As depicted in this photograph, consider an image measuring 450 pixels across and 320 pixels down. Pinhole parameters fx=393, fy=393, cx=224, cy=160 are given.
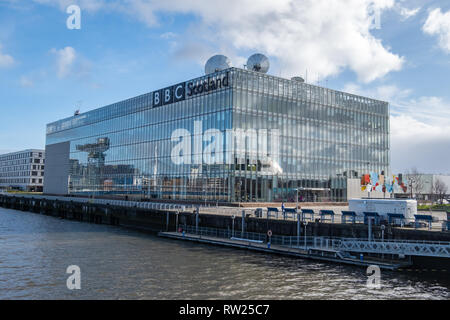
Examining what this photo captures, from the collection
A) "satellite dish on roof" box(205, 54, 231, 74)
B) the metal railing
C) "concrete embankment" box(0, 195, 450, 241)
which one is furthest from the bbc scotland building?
the metal railing

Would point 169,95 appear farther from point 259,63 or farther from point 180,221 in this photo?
point 180,221

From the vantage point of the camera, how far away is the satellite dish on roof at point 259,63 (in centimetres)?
7762

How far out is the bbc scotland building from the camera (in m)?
71.0

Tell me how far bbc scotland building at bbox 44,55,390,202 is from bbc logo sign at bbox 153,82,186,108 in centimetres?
22

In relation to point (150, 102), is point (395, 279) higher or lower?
lower

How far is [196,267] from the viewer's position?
2972 centimetres

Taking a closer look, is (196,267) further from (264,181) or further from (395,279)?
(264,181)

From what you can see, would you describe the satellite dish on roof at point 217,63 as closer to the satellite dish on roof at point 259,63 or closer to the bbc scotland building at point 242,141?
the bbc scotland building at point 242,141

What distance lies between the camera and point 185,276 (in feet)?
87.4

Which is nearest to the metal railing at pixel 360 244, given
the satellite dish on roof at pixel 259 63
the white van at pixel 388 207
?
the white van at pixel 388 207

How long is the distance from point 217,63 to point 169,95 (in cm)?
1475

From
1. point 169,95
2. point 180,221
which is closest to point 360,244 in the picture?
point 180,221
